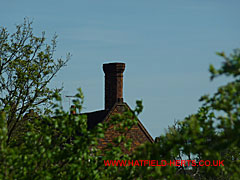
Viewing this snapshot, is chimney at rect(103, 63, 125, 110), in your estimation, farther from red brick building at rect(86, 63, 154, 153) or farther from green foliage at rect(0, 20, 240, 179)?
green foliage at rect(0, 20, 240, 179)

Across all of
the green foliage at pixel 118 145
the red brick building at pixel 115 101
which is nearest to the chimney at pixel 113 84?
the red brick building at pixel 115 101

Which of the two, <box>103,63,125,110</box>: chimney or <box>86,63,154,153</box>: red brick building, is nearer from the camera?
<box>86,63,154,153</box>: red brick building

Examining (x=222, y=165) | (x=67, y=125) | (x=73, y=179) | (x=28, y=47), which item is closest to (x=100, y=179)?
(x=73, y=179)

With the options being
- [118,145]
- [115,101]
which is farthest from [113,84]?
[118,145]

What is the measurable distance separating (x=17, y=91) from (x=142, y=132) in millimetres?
9683

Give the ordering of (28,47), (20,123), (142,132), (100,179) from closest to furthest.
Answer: (100,179) → (20,123) → (28,47) → (142,132)

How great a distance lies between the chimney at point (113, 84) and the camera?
2723 centimetres

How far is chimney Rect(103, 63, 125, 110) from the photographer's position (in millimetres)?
27234

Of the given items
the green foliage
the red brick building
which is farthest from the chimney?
the green foliage

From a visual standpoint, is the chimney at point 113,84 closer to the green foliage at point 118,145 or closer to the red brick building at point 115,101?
the red brick building at point 115,101

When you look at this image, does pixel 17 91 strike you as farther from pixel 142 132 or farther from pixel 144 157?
pixel 144 157

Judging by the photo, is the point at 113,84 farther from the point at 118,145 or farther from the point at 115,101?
the point at 118,145

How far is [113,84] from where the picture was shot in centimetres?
2752

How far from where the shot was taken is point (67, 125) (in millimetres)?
6750
